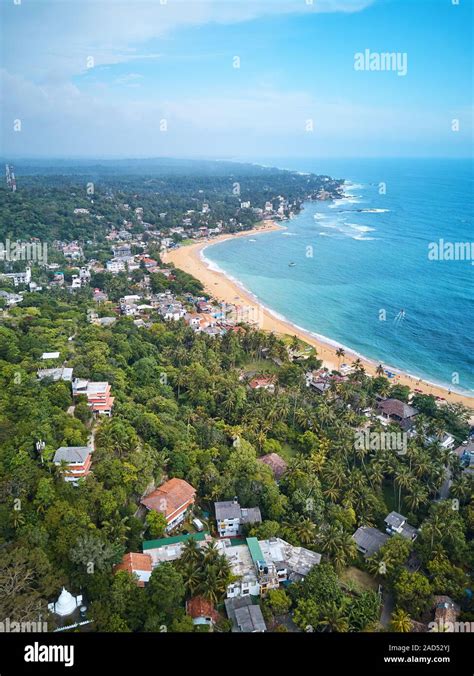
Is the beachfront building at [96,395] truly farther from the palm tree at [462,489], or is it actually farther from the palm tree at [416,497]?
the palm tree at [462,489]

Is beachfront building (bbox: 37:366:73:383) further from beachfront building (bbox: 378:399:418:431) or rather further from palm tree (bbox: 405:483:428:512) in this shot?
beachfront building (bbox: 378:399:418:431)

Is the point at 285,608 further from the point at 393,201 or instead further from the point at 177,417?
the point at 393,201

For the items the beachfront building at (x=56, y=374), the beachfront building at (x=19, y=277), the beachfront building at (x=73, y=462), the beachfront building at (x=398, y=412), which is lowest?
the beachfront building at (x=398, y=412)

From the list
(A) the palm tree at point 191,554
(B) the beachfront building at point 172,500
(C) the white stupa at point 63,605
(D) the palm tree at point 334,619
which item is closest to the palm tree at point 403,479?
(D) the palm tree at point 334,619

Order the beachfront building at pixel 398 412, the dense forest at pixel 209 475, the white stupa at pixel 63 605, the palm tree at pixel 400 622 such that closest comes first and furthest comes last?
the white stupa at pixel 63 605 < the palm tree at pixel 400 622 < the dense forest at pixel 209 475 < the beachfront building at pixel 398 412

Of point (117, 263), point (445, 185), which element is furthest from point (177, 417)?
point (445, 185)

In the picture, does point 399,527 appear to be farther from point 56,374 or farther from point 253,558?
point 56,374

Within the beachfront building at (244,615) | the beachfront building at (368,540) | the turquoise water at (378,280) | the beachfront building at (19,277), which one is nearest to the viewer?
the beachfront building at (244,615)

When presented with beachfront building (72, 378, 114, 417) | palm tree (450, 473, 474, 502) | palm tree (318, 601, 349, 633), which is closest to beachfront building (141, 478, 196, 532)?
beachfront building (72, 378, 114, 417)
